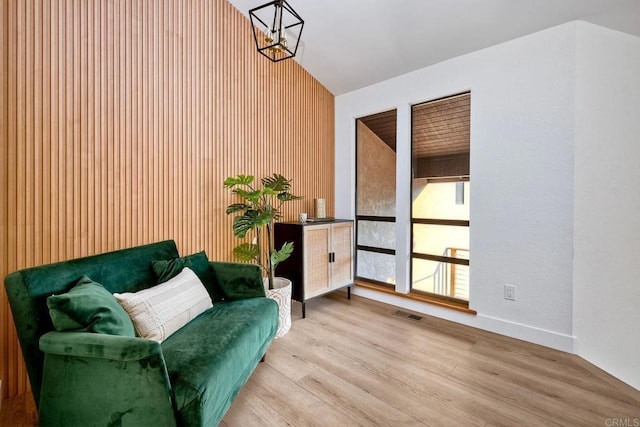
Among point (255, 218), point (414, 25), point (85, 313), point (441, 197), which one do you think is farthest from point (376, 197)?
point (85, 313)

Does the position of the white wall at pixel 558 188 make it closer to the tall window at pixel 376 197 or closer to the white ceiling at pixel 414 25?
the white ceiling at pixel 414 25

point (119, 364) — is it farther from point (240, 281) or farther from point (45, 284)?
point (240, 281)

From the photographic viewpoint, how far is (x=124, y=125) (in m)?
2.02

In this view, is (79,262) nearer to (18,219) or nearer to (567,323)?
(18,219)

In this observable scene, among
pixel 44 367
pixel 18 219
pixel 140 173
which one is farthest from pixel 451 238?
pixel 18 219

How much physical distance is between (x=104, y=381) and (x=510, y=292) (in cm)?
281

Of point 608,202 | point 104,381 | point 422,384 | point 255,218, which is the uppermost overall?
point 608,202

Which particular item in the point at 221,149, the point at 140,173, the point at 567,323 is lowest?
the point at 567,323

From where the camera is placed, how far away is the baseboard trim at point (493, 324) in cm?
223

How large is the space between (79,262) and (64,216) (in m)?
0.40

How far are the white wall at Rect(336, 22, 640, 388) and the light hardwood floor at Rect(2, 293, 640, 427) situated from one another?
0.26 meters

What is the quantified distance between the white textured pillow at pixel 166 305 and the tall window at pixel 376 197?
7.08 ft

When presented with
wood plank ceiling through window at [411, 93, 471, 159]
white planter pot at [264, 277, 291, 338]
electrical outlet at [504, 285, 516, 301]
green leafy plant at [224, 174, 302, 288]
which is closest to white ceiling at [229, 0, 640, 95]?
wood plank ceiling through window at [411, 93, 471, 159]

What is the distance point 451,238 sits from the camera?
9.52 ft
